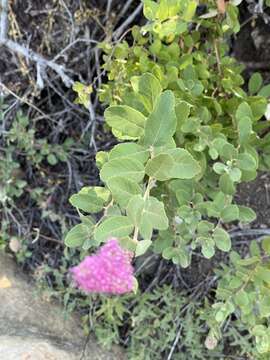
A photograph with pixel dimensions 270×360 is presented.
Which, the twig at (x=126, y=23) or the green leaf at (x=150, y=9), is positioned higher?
the green leaf at (x=150, y=9)

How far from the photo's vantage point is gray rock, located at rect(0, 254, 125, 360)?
5.59 feet

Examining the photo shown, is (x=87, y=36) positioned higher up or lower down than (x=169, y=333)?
higher up

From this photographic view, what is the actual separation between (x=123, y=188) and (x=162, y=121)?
5.9 inches

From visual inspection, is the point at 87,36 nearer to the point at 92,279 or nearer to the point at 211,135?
the point at 211,135

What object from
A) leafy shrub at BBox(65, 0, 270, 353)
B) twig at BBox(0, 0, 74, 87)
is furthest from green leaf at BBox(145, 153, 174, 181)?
twig at BBox(0, 0, 74, 87)

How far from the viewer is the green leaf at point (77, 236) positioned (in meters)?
1.28

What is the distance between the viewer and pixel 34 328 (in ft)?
6.09

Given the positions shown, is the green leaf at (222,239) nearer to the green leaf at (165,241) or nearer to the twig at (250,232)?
the green leaf at (165,241)

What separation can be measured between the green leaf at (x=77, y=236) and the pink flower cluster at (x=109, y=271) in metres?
0.20

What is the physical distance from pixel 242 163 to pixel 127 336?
37.5 inches

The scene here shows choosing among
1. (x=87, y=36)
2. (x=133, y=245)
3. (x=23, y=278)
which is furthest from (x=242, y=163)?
(x=23, y=278)

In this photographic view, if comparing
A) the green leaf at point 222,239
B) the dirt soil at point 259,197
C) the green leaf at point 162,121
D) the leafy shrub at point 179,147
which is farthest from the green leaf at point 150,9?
the dirt soil at point 259,197

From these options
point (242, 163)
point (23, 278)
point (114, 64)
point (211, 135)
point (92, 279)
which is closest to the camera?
point (92, 279)

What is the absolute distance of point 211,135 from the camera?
1.41 metres
